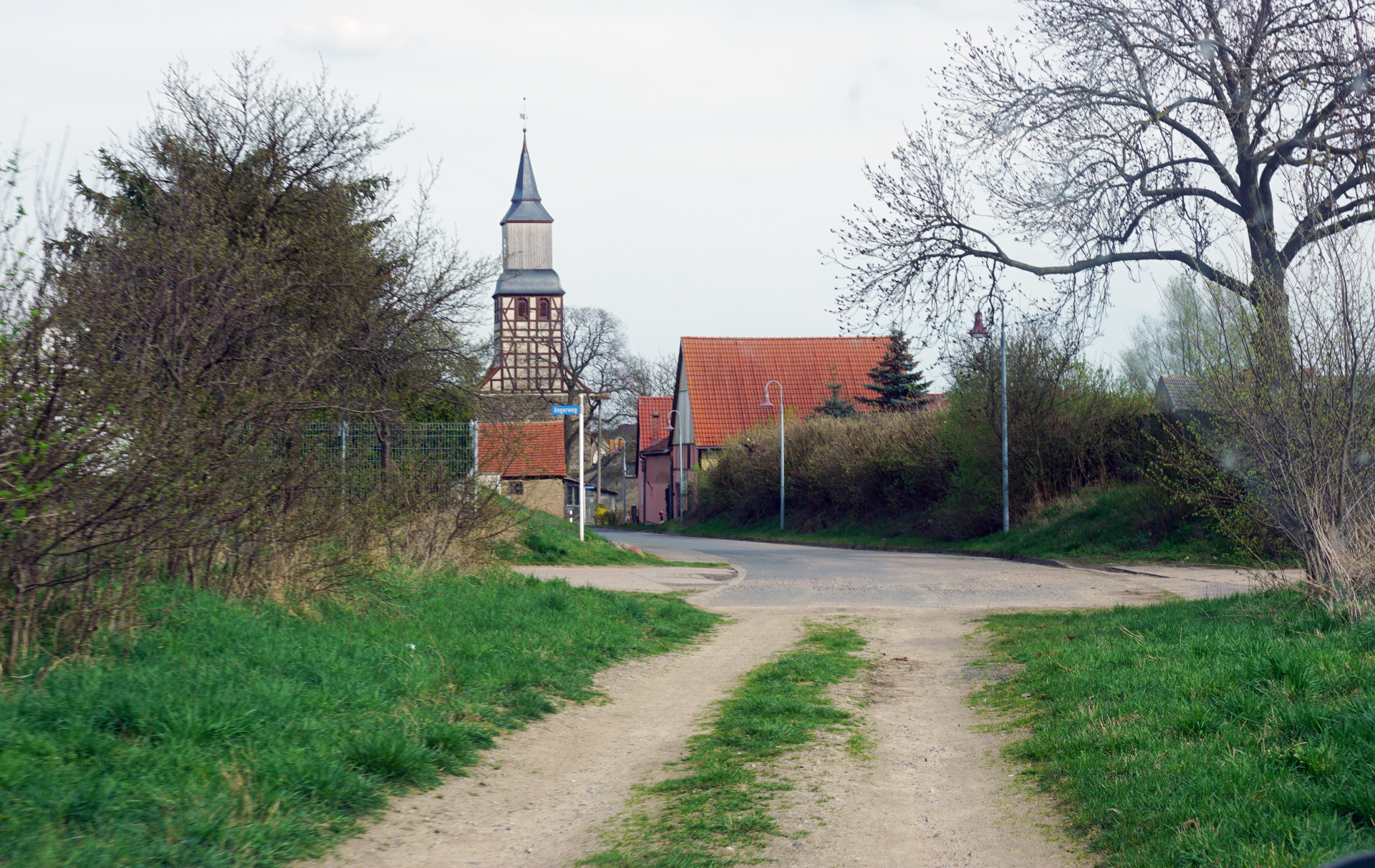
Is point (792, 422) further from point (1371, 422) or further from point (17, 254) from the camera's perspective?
point (17, 254)

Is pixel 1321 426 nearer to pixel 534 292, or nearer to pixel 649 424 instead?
pixel 534 292

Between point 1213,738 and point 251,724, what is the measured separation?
5.07 meters

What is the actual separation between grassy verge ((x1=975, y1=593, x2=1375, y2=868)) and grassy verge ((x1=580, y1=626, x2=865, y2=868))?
1379 mm

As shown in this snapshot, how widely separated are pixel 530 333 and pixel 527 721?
5568cm

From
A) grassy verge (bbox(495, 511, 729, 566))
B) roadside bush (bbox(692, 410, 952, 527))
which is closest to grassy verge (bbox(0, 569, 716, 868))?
grassy verge (bbox(495, 511, 729, 566))

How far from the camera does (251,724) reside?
561cm

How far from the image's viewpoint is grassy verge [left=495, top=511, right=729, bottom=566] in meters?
20.2

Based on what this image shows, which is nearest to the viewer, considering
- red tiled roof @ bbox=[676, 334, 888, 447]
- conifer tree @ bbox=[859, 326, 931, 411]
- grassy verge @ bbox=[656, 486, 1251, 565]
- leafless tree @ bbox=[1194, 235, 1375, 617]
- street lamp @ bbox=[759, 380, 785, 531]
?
leafless tree @ bbox=[1194, 235, 1375, 617]

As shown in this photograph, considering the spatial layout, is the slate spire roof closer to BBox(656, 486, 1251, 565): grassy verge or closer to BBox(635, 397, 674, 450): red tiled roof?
BBox(635, 397, 674, 450): red tiled roof

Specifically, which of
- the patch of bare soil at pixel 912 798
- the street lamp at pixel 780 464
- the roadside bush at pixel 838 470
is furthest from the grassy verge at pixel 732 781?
the street lamp at pixel 780 464

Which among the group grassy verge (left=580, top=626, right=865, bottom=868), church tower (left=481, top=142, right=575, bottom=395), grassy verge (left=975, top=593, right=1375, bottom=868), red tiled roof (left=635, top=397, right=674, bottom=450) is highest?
church tower (left=481, top=142, right=575, bottom=395)

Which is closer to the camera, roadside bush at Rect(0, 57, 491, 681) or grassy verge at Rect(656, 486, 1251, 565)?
roadside bush at Rect(0, 57, 491, 681)

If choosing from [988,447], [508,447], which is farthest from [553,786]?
[988,447]

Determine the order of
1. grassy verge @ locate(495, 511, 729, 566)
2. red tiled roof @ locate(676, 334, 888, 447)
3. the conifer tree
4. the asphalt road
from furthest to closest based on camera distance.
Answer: red tiled roof @ locate(676, 334, 888, 447), the conifer tree, grassy verge @ locate(495, 511, 729, 566), the asphalt road
